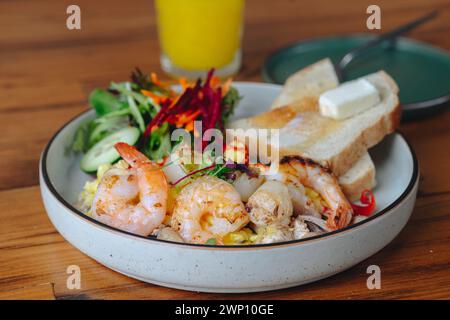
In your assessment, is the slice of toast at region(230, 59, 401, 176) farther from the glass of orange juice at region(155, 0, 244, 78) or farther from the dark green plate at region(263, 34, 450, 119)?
the glass of orange juice at region(155, 0, 244, 78)

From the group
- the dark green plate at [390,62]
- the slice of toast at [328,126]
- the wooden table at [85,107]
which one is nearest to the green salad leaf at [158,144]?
the slice of toast at [328,126]

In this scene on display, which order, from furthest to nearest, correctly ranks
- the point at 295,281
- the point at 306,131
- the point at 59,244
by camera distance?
the point at 306,131
the point at 59,244
the point at 295,281

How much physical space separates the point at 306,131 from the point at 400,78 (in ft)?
2.41

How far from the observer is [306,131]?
2.07 meters

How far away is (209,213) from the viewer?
1.57 meters

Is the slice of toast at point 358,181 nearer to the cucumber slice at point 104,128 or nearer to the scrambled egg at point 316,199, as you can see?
the scrambled egg at point 316,199

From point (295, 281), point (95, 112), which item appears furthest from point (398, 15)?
point (295, 281)

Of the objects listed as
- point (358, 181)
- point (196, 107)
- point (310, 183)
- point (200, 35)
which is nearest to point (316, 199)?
point (310, 183)

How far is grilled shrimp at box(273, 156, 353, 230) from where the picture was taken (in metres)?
1.71

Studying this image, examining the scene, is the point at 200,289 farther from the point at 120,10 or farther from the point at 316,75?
the point at 120,10

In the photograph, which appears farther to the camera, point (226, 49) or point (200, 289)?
point (226, 49)

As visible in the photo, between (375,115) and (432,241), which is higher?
(375,115)

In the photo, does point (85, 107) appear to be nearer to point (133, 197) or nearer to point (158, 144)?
point (158, 144)

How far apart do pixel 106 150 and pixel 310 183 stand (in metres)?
0.62
